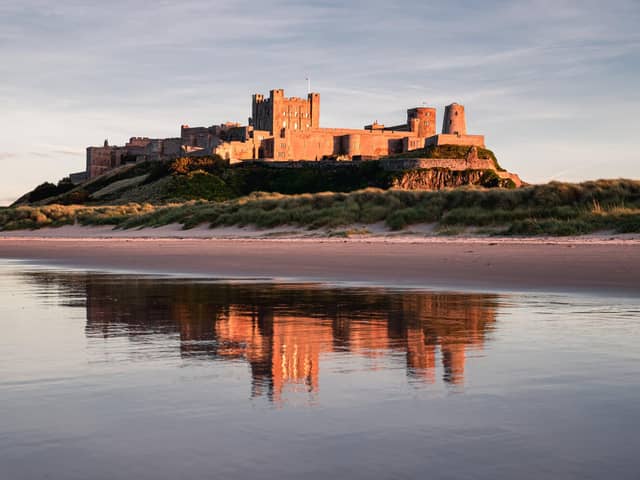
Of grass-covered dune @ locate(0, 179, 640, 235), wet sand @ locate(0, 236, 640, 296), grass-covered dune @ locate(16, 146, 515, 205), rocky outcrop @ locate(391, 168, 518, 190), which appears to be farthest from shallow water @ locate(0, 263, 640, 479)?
rocky outcrop @ locate(391, 168, 518, 190)

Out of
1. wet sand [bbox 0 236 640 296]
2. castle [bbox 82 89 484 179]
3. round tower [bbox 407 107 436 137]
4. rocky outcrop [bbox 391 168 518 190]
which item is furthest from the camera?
round tower [bbox 407 107 436 137]

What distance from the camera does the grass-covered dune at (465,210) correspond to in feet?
76.2

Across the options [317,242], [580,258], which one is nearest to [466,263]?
[580,258]

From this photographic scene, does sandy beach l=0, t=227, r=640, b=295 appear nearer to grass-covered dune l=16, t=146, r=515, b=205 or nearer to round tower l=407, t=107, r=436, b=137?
grass-covered dune l=16, t=146, r=515, b=205

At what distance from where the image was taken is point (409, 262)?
1627 cm

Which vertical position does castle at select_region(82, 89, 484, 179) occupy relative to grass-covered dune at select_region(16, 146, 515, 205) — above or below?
above

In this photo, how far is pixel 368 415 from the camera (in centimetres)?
438

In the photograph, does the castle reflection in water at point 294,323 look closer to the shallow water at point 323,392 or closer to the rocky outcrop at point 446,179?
the shallow water at point 323,392

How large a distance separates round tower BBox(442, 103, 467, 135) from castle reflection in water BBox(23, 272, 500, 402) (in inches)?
4214

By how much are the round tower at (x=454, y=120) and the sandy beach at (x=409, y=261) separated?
304ft

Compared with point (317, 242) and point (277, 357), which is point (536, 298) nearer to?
→ point (277, 357)

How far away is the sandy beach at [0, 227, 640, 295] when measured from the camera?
1245cm

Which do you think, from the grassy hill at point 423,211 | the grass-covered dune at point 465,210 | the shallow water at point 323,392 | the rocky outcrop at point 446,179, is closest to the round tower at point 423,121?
the rocky outcrop at point 446,179

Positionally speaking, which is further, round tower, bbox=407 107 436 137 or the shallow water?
round tower, bbox=407 107 436 137
